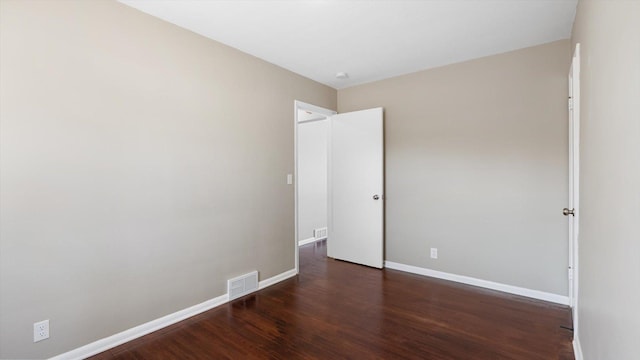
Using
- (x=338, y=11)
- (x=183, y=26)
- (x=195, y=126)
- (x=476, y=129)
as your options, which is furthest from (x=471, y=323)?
(x=183, y=26)

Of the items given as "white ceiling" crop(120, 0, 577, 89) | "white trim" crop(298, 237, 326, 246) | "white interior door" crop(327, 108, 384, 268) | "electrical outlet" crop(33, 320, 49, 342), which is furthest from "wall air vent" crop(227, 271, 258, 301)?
"white ceiling" crop(120, 0, 577, 89)

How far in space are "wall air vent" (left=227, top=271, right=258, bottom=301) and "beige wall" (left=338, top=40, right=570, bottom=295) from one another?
1.82 meters

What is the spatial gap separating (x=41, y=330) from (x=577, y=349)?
3565mm

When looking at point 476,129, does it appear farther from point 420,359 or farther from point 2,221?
point 2,221

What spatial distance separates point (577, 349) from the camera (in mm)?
2092

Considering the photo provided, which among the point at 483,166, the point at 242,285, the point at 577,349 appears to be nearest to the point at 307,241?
the point at 242,285

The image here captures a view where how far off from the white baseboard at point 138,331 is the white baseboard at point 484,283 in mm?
2220

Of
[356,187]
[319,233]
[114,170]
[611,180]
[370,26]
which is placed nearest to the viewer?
[611,180]

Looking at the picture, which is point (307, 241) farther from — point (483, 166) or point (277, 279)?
point (483, 166)

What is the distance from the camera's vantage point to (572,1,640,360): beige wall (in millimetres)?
915

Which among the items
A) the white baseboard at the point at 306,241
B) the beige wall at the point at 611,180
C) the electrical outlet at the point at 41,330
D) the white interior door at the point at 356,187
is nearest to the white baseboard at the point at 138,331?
the electrical outlet at the point at 41,330

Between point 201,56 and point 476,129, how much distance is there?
2943 millimetres

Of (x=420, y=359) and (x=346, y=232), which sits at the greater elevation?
(x=346, y=232)

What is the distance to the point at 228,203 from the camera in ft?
9.89
